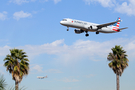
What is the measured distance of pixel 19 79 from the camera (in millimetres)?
35062

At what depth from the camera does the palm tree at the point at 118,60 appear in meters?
44.3

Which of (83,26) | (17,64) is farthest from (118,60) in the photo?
(17,64)

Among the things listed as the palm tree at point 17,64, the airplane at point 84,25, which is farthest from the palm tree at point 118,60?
the palm tree at point 17,64

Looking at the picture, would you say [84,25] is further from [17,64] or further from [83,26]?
[17,64]

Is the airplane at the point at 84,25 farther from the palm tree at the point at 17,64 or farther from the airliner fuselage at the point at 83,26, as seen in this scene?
the palm tree at the point at 17,64

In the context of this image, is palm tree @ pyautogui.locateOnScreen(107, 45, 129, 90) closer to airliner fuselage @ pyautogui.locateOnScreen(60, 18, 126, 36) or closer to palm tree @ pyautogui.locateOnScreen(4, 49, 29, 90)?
airliner fuselage @ pyautogui.locateOnScreen(60, 18, 126, 36)

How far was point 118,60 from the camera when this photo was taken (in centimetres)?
4469

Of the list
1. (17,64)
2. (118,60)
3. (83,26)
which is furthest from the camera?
(83,26)

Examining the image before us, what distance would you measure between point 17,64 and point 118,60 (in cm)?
2052

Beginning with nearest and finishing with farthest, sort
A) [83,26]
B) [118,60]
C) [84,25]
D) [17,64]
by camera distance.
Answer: [17,64]
[118,60]
[83,26]
[84,25]

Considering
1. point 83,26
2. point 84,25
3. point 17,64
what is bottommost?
point 17,64

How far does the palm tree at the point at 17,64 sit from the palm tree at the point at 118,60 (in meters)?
17.9

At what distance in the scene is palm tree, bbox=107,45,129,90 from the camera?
44312mm

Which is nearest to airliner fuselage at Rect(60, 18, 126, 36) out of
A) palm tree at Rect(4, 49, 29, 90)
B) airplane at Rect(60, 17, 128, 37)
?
airplane at Rect(60, 17, 128, 37)
